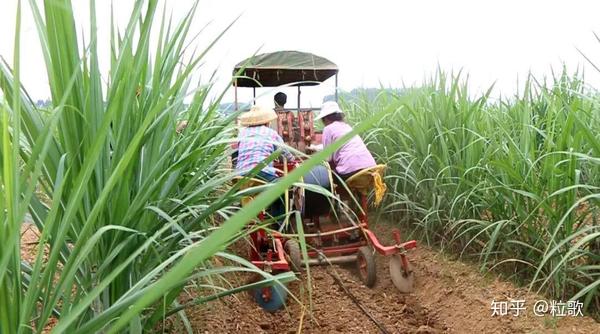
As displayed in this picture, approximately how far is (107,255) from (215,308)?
138 cm

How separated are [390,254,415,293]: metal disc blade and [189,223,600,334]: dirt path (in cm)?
5

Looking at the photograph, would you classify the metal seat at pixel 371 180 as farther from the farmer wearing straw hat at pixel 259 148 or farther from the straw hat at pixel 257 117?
the straw hat at pixel 257 117

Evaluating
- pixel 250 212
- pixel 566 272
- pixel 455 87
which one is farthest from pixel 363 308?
pixel 250 212

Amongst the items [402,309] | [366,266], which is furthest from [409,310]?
[366,266]

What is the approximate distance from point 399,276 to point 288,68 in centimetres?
365

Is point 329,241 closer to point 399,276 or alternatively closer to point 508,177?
point 399,276

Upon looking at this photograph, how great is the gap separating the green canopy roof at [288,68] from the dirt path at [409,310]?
328cm

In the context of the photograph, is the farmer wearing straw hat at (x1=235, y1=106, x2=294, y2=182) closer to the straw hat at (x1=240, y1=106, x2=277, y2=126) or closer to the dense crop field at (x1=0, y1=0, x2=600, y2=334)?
the straw hat at (x1=240, y1=106, x2=277, y2=126)

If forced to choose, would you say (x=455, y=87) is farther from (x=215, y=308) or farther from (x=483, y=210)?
(x=215, y=308)

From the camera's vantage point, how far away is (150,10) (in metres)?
1.09

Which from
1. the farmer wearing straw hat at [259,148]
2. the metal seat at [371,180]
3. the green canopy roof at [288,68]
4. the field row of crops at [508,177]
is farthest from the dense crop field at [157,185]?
the green canopy roof at [288,68]

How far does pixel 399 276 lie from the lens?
3.34 meters

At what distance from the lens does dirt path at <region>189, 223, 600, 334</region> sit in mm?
2352

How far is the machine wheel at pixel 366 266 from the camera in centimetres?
344
